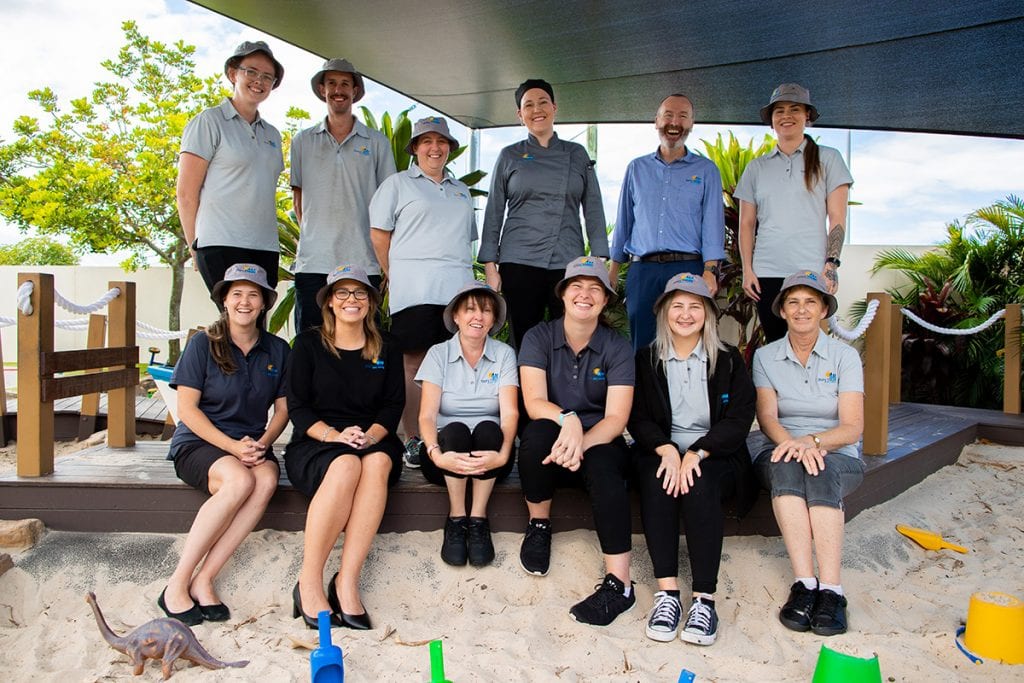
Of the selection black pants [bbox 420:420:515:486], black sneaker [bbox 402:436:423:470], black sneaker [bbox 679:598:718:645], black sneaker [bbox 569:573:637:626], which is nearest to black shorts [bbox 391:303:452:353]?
black sneaker [bbox 402:436:423:470]

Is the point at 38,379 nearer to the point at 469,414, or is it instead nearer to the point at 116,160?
the point at 469,414

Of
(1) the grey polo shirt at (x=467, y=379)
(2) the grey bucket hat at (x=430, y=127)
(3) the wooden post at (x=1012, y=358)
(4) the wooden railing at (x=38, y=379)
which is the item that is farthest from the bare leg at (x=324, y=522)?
(3) the wooden post at (x=1012, y=358)

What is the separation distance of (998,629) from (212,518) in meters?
2.48

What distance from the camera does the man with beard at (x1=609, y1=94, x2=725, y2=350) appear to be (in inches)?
128

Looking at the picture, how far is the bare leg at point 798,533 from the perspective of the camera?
2490 millimetres

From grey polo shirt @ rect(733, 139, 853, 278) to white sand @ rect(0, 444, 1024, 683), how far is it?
1179 mm

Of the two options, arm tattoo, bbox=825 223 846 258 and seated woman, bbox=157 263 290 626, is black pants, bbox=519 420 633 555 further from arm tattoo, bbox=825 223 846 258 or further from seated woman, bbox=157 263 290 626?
arm tattoo, bbox=825 223 846 258

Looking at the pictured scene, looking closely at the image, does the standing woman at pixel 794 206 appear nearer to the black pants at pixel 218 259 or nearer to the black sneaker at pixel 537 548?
the black sneaker at pixel 537 548

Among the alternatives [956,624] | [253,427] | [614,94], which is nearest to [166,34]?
[614,94]

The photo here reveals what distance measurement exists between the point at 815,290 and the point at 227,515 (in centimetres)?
229

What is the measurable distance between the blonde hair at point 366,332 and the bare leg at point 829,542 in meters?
1.70

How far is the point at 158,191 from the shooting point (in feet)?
32.2

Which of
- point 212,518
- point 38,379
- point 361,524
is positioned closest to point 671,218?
point 361,524

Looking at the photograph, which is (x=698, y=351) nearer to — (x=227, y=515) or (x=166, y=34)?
(x=227, y=515)
